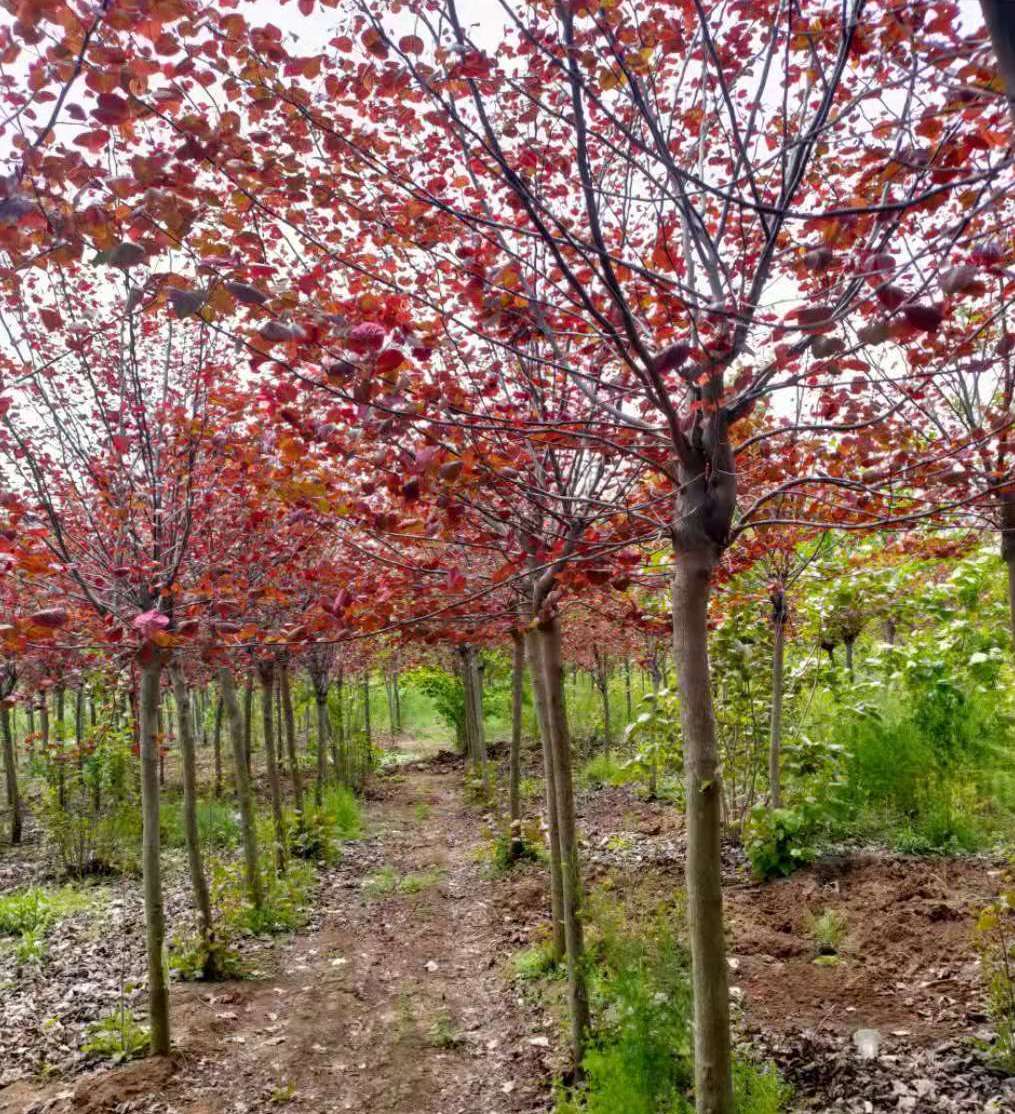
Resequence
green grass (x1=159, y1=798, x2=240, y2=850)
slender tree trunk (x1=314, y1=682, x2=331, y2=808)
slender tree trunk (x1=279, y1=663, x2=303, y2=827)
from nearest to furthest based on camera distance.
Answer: slender tree trunk (x1=279, y1=663, x2=303, y2=827), green grass (x1=159, y1=798, x2=240, y2=850), slender tree trunk (x1=314, y1=682, x2=331, y2=808)

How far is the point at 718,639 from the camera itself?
7.28m

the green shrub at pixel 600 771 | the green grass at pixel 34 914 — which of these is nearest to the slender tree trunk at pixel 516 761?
the green shrub at pixel 600 771

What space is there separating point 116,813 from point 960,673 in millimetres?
10439

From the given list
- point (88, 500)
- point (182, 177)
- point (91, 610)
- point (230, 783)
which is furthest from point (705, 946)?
point (230, 783)

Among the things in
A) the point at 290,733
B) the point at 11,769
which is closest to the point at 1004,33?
the point at 290,733

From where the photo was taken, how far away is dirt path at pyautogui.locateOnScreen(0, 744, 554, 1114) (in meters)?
4.29

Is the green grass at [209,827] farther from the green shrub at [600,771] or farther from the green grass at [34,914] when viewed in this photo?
the green shrub at [600,771]

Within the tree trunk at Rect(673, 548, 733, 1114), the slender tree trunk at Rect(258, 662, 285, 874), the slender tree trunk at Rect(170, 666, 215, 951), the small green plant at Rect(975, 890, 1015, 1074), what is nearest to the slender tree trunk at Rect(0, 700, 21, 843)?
the slender tree trunk at Rect(258, 662, 285, 874)

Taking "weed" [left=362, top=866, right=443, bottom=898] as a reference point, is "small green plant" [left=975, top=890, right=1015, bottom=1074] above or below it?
above

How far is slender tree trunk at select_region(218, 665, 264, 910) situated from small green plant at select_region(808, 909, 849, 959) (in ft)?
15.1

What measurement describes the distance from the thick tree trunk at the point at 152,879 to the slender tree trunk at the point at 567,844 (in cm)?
233

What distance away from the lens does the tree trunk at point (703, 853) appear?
2768mm

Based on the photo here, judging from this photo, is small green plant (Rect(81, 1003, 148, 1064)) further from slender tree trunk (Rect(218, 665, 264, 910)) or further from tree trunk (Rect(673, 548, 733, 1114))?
tree trunk (Rect(673, 548, 733, 1114))

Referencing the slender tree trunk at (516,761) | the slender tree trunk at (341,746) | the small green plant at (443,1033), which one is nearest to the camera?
the small green plant at (443,1033)
